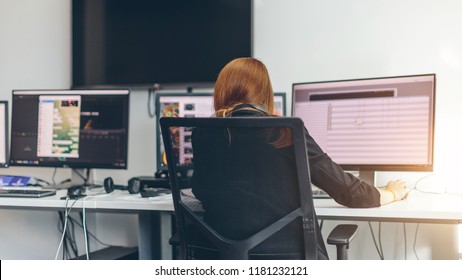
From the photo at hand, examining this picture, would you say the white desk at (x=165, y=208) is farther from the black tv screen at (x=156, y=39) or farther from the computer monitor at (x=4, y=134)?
the black tv screen at (x=156, y=39)


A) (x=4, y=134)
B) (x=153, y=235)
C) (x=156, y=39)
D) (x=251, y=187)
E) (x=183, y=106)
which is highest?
(x=156, y=39)

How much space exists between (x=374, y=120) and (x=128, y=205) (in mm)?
1062

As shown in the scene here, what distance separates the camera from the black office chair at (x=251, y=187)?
4.38 feet

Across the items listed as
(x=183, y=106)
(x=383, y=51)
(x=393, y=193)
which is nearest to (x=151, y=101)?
(x=183, y=106)

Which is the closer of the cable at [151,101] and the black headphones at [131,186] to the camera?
the black headphones at [131,186]

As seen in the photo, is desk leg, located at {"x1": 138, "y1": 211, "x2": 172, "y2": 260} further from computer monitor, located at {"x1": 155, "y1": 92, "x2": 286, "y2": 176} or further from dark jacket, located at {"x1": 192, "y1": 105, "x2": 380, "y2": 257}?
dark jacket, located at {"x1": 192, "y1": 105, "x2": 380, "y2": 257}

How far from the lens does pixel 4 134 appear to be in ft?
8.30

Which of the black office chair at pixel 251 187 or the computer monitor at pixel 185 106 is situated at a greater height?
the computer monitor at pixel 185 106

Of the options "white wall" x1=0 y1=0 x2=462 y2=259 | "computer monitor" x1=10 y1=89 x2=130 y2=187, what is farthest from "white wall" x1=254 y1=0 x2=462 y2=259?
"computer monitor" x1=10 y1=89 x2=130 y2=187

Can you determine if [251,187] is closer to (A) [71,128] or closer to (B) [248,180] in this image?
(B) [248,180]

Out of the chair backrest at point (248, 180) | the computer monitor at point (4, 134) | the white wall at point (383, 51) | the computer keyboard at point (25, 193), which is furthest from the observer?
the computer monitor at point (4, 134)

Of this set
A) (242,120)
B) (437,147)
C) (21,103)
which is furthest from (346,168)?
(21,103)

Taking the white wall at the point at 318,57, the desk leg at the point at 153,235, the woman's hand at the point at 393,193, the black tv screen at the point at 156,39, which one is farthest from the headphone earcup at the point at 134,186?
the woman's hand at the point at 393,193

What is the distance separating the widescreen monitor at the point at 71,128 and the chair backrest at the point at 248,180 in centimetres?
97
